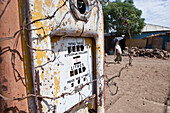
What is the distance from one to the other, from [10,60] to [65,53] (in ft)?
1.94

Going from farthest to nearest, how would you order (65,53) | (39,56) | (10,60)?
1. (65,53)
2. (39,56)
3. (10,60)

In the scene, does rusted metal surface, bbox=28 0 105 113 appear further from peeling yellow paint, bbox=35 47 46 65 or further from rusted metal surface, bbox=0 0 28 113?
rusted metal surface, bbox=0 0 28 113

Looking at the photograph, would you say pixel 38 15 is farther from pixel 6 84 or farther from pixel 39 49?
pixel 6 84

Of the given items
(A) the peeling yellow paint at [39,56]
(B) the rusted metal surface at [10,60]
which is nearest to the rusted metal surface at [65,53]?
(A) the peeling yellow paint at [39,56]

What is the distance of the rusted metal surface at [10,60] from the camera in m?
0.95

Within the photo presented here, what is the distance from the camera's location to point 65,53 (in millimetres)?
1441

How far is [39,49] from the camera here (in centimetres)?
111

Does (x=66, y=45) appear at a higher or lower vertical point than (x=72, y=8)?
lower

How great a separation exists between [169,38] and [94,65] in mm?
16674

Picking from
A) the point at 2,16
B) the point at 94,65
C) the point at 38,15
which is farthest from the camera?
the point at 94,65

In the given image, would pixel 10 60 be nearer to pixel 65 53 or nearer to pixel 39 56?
pixel 39 56

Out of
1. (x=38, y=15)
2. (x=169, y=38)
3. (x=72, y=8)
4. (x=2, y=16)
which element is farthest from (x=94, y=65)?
(x=169, y=38)

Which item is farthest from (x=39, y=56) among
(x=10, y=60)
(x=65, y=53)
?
(x=65, y=53)

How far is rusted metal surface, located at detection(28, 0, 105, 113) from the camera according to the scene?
111 cm
